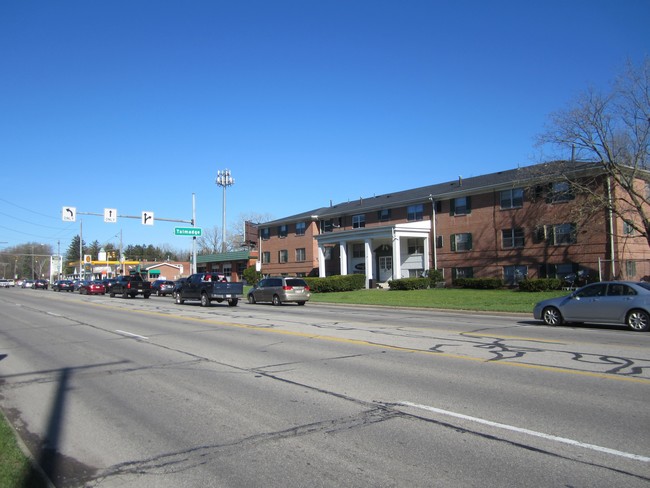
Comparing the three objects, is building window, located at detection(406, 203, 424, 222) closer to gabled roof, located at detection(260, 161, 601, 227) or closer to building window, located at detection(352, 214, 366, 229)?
gabled roof, located at detection(260, 161, 601, 227)

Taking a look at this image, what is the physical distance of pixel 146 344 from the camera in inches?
504

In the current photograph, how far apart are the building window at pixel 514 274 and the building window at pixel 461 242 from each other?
11.9ft

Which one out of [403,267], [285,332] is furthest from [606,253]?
[285,332]

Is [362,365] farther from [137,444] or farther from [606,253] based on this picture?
[606,253]

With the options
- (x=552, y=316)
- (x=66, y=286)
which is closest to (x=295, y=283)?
(x=552, y=316)

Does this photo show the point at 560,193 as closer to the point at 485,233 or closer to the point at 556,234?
the point at 556,234

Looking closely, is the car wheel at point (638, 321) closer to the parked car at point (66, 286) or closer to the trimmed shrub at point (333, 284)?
the trimmed shrub at point (333, 284)

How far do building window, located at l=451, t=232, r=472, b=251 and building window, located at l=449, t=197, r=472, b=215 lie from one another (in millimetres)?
1836

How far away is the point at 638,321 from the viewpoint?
14.4 meters

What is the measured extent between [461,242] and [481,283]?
513 centimetres

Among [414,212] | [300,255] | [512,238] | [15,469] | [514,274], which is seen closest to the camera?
[15,469]

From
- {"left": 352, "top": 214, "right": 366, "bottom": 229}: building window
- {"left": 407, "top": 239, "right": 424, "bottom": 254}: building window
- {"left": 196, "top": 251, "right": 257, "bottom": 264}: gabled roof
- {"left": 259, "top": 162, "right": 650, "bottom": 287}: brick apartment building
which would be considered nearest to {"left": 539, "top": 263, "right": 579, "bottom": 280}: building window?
{"left": 259, "top": 162, "right": 650, "bottom": 287}: brick apartment building

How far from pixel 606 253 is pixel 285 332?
25.8 m

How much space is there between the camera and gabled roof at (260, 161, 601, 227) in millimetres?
32438
